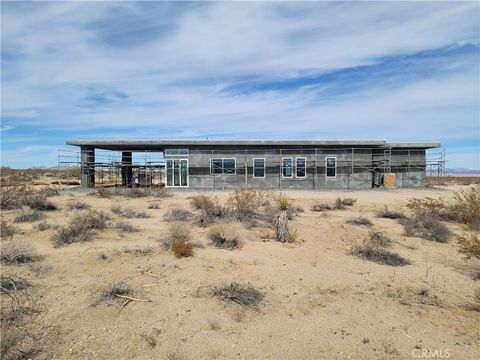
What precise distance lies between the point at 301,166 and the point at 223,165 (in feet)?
20.0

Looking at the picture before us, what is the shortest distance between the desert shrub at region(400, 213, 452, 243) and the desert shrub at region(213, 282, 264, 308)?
6.18 metres

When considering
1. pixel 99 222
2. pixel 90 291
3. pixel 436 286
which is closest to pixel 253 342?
pixel 90 291

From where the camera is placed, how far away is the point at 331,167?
101 feet

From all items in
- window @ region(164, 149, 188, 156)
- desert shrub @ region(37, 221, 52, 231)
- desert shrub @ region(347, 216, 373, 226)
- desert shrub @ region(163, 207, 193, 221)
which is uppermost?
window @ region(164, 149, 188, 156)

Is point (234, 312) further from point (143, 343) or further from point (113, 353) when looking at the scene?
point (113, 353)

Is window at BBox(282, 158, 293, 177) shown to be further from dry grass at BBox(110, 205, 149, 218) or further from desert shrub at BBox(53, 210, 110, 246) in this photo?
desert shrub at BBox(53, 210, 110, 246)

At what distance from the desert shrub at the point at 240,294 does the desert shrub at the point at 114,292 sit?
4.67 ft

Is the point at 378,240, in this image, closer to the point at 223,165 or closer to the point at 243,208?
the point at 243,208

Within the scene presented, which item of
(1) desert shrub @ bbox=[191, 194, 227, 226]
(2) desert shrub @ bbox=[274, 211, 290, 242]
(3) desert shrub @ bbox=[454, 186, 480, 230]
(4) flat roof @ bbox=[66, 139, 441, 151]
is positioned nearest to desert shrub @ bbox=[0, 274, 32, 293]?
(2) desert shrub @ bbox=[274, 211, 290, 242]

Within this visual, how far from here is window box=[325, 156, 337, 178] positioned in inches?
1204

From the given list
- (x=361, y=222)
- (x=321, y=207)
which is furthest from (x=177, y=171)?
(x=361, y=222)

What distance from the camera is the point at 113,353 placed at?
191 inches

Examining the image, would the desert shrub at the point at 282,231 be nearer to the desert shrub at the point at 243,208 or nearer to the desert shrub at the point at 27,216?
the desert shrub at the point at 243,208

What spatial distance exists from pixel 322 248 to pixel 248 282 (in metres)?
3.09
